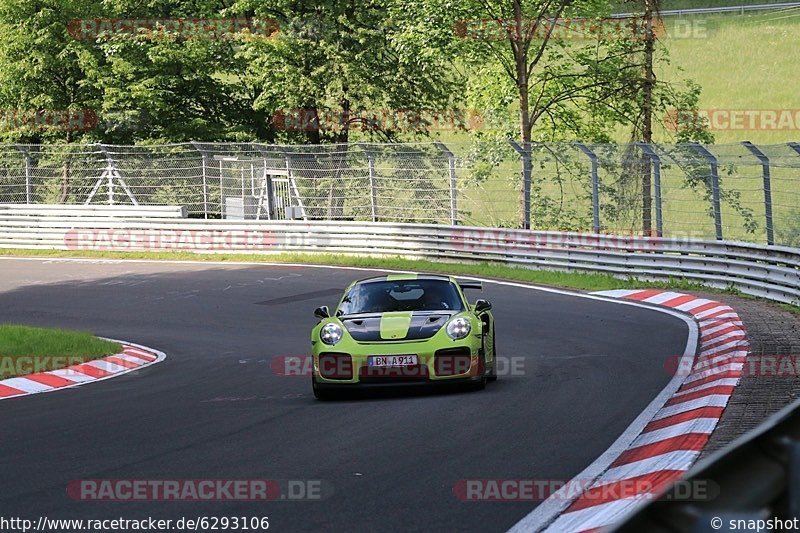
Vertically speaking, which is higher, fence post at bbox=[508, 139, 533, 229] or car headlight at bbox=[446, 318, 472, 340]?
fence post at bbox=[508, 139, 533, 229]

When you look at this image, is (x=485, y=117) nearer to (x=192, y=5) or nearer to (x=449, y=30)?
(x=449, y=30)

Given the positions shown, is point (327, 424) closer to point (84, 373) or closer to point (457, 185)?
point (84, 373)

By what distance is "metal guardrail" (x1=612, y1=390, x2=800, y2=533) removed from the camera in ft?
8.91

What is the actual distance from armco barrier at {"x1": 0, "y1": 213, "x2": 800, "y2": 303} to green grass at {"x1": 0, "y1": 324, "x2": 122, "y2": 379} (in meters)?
9.91

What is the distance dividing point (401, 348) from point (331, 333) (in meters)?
0.78

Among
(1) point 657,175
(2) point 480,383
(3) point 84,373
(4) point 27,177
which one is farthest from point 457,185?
(2) point 480,383

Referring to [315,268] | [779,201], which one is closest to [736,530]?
[779,201]

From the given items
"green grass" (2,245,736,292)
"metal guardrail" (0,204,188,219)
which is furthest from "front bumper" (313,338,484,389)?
"metal guardrail" (0,204,188,219)

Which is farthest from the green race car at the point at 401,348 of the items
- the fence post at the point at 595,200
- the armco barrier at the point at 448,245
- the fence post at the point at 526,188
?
the fence post at the point at 526,188

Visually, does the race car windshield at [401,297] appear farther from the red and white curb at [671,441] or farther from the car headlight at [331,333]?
the red and white curb at [671,441]

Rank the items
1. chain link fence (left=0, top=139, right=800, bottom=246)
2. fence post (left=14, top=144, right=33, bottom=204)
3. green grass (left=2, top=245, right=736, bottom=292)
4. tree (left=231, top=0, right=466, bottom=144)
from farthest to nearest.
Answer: tree (left=231, top=0, right=466, bottom=144) < fence post (left=14, top=144, right=33, bottom=204) < green grass (left=2, top=245, right=736, bottom=292) < chain link fence (left=0, top=139, right=800, bottom=246)

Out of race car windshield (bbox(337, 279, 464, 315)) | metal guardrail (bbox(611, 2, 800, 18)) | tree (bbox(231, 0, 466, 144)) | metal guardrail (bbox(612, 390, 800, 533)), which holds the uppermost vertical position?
metal guardrail (bbox(611, 2, 800, 18))

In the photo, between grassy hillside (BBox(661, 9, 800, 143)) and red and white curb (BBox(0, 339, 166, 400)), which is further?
grassy hillside (BBox(661, 9, 800, 143))

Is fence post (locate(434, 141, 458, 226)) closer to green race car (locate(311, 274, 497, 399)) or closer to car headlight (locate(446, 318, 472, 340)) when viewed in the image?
green race car (locate(311, 274, 497, 399))
